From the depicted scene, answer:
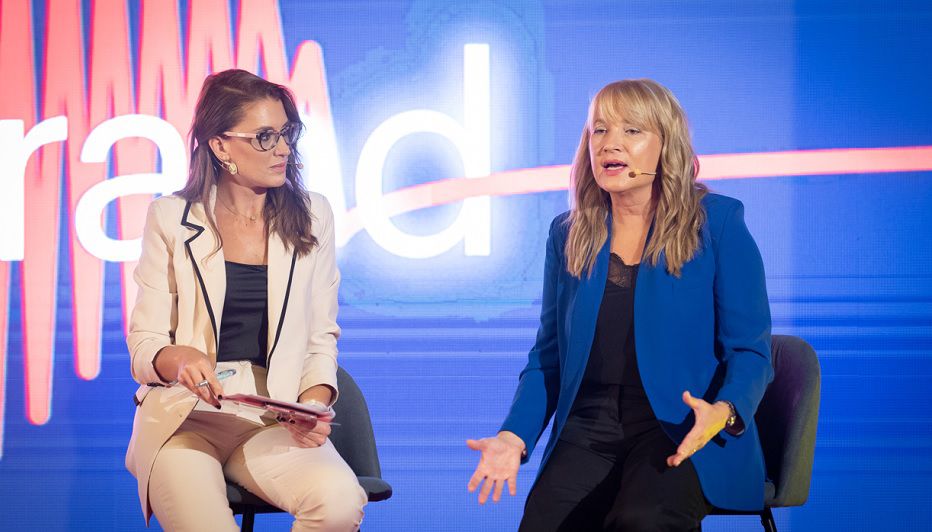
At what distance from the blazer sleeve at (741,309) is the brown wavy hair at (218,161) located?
1089mm

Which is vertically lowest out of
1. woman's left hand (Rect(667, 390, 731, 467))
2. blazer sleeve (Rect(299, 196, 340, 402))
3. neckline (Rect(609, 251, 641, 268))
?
woman's left hand (Rect(667, 390, 731, 467))

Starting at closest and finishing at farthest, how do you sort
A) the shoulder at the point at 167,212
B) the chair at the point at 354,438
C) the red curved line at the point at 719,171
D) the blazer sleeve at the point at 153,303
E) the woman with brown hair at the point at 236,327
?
the woman with brown hair at the point at 236,327, the blazer sleeve at the point at 153,303, the shoulder at the point at 167,212, the chair at the point at 354,438, the red curved line at the point at 719,171

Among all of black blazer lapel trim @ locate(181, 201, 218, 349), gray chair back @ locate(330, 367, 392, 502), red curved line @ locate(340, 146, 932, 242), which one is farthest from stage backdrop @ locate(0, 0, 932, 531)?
black blazer lapel trim @ locate(181, 201, 218, 349)

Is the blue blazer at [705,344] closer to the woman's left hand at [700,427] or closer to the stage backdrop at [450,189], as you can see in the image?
the woman's left hand at [700,427]

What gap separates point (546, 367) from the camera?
240 centimetres

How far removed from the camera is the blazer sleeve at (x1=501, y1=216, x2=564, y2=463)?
90.3 inches

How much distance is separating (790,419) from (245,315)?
4.67ft

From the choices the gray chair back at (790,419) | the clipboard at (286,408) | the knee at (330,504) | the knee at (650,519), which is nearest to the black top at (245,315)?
the clipboard at (286,408)

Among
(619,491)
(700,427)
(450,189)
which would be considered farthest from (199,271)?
(450,189)

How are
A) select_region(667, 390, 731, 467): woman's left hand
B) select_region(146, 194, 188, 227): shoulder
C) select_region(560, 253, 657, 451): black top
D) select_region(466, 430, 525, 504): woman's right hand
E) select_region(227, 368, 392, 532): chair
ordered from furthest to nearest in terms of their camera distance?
select_region(227, 368, 392, 532): chair → select_region(146, 194, 188, 227): shoulder → select_region(560, 253, 657, 451): black top → select_region(466, 430, 525, 504): woman's right hand → select_region(667, 390, 731, 467): woman's left hand

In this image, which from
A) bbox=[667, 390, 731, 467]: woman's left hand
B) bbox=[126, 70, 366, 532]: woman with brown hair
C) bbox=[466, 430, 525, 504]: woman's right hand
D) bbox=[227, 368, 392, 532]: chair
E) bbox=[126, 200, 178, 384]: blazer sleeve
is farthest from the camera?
bbox=[227, 368, 392, 532]: chair

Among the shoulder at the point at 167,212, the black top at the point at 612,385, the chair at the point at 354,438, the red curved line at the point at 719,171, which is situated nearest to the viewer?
the black top at the point at 612,385

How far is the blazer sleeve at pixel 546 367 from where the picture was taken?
2.29 m

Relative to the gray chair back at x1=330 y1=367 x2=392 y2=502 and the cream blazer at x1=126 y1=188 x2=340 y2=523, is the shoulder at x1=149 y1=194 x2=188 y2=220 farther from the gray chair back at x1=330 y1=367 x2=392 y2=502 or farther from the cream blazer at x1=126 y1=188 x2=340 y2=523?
the gray chair back at x1=330 y1=367 x2=392 y2=502
